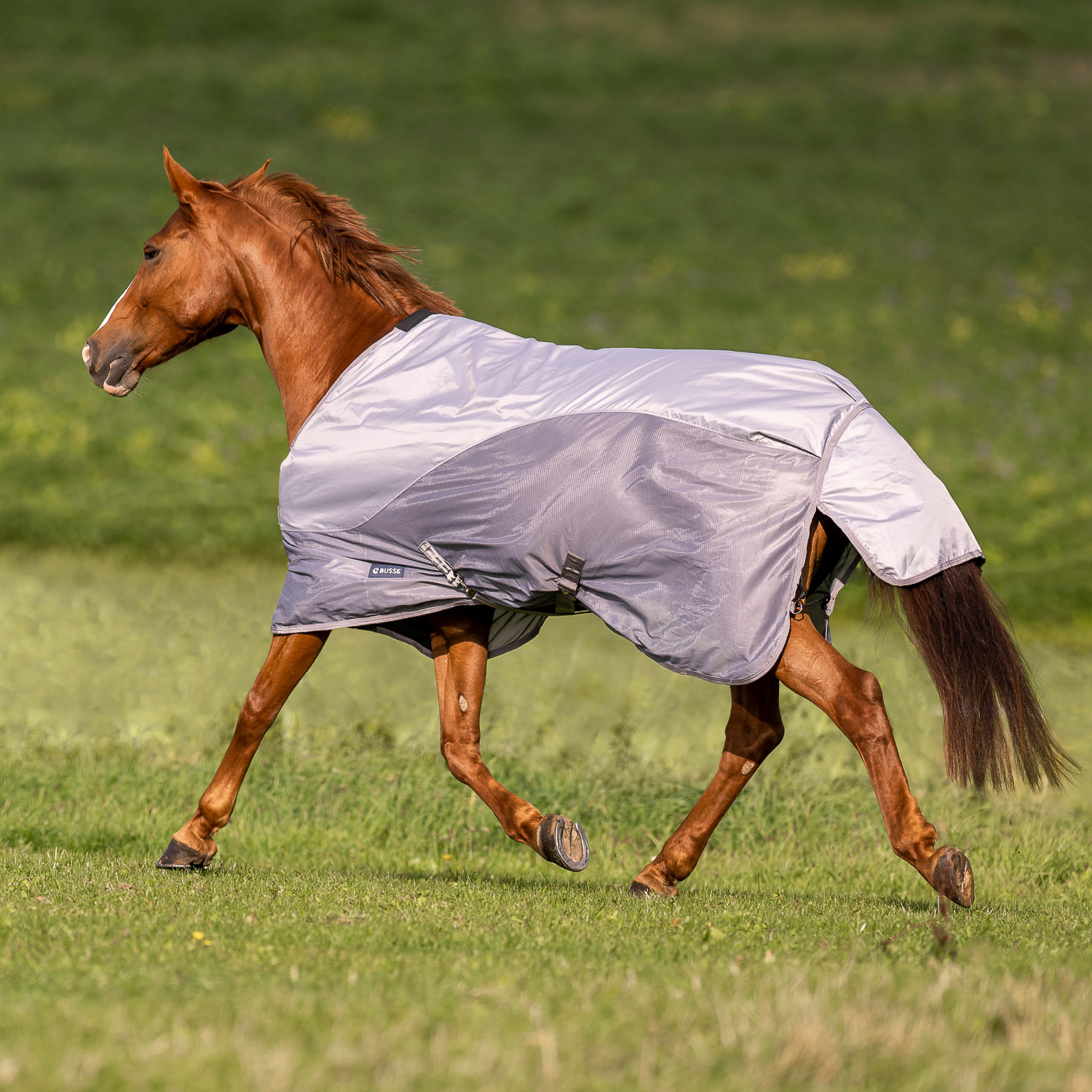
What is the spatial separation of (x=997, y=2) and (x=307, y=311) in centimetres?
3850

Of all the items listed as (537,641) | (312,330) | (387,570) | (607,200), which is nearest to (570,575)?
(387,570)

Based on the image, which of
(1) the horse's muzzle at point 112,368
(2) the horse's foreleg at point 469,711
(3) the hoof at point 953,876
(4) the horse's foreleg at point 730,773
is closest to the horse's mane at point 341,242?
(1) the horse's muzzle at point 112,368

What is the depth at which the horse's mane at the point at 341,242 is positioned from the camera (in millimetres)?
5859

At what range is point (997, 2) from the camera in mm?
39250

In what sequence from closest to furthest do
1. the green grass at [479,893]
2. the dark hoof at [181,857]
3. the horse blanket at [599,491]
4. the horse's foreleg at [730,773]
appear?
the green grass at [479,893]
the horse blanket at [599,491]
the dark hoof at [181,857]
the horse's foreleg at [730,773]

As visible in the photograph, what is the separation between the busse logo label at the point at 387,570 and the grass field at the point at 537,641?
115cm

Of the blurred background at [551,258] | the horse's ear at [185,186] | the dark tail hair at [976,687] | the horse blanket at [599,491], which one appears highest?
the horse's ear at [185,186]

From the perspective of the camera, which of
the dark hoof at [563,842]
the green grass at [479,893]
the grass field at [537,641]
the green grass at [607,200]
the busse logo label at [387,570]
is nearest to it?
the green grass at [479,893]

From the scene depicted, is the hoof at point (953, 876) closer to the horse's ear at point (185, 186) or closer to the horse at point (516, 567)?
the horse at point (516, 567)

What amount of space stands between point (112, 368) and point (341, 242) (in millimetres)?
1098

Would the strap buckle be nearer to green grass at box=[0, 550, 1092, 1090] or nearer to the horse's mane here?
green grass at box=[0, 550, 1092, 1090]

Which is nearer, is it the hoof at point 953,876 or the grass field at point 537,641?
the grass field at point 537,641

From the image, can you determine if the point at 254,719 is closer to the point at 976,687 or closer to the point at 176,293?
the point at 176,293

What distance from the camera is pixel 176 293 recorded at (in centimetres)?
593
